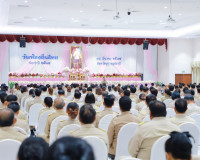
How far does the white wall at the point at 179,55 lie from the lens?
19.0 metres

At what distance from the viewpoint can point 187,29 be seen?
54.9ft

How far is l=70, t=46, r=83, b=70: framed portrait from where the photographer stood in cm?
1976

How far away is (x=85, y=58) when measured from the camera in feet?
65.8

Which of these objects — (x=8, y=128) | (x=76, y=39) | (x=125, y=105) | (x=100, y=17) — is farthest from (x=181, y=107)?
(x=76, y=39)

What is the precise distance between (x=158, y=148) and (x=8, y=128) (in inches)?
60.1

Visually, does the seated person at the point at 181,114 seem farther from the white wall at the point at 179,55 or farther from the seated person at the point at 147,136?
the white wall at the point at 179,55

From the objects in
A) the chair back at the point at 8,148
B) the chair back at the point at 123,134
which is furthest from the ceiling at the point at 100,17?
the chair back at the point at 8,148

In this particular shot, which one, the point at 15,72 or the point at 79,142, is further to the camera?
the point at 15,72

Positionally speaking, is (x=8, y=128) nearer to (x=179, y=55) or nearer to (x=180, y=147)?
(x=180, y=147)

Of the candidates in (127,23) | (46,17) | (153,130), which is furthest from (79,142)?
(127,23)

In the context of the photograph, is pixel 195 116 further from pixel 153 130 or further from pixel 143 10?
pixel 143 10

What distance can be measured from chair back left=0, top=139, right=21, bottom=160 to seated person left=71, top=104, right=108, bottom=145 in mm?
575

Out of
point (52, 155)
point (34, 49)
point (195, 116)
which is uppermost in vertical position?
point (34, 49)

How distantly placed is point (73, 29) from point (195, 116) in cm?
1329
